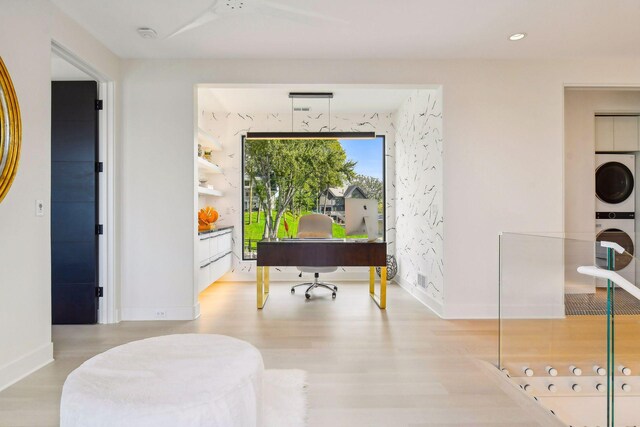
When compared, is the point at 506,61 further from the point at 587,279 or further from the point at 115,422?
the point at 115,422

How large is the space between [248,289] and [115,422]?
374cm

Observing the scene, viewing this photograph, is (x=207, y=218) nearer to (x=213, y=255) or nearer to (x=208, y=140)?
(x=213, y=255)

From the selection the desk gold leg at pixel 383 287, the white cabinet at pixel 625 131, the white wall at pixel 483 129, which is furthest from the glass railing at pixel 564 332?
the white cabinet at pixel 625 131

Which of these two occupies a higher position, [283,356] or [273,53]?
[273,53]

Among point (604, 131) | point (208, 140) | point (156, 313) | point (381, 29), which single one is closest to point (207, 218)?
point (208, 140)

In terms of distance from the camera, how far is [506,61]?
11.8ft

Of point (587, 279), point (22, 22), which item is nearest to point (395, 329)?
point (587, 279)

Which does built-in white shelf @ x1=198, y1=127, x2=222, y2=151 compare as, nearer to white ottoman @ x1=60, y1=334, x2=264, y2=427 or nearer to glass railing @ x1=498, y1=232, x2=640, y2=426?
white ottoman @ x1=60, y1=334, x2=264, y2=427

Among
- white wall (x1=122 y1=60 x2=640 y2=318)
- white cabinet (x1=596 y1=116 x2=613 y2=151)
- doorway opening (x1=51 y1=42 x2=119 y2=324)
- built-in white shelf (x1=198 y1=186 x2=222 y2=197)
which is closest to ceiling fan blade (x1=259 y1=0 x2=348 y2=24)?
white wall (x1=122 y1=60 x2=640 y2=318)

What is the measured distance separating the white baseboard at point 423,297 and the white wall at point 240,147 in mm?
705

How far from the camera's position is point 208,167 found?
4867mm

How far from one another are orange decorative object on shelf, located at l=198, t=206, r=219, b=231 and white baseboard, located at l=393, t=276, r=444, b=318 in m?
2.78

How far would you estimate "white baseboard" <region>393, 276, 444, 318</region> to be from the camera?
3662mm

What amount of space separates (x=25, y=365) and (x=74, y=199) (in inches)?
62.7
